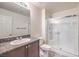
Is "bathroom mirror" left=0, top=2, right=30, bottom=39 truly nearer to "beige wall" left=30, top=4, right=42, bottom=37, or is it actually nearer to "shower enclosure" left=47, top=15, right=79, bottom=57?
"beige wall" left=30, top=4, right=42, bottom=37

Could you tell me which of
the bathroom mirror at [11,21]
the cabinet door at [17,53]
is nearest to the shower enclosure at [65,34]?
the bathroom mirror at [11,21]

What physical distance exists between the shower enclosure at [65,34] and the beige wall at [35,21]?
1.49 feet

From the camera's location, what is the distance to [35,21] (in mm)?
2215

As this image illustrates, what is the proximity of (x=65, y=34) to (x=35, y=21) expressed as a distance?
111cm

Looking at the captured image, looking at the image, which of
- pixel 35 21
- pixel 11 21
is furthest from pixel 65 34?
pixel 11 21

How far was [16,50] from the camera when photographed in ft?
3.16

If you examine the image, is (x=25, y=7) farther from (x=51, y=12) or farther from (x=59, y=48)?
(x=59, y=48)

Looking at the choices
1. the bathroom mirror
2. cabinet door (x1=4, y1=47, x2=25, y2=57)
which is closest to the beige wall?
the bathroom mirror

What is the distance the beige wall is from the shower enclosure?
1.49 feet

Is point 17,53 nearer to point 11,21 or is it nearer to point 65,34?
point 11,21

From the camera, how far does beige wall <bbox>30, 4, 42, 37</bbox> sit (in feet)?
6.75

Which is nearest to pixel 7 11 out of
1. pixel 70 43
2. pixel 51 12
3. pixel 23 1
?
pixel 23 1

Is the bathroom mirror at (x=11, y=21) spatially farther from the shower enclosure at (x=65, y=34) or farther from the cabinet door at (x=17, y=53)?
the shower enclosure at (x=65, y=34)

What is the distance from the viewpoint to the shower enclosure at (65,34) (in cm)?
219
